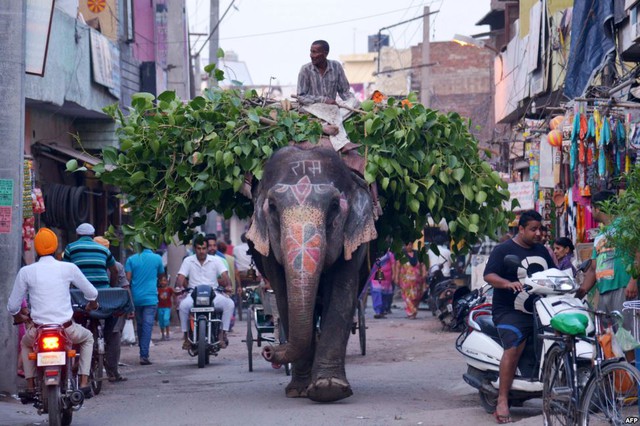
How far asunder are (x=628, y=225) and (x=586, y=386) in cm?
209

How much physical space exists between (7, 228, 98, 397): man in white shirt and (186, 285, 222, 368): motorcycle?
5.12 meters

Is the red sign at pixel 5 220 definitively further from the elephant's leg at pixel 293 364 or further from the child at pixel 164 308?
the child at pixel 164 308

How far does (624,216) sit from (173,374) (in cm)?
717

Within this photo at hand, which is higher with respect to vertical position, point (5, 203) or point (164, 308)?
point (5, 203)

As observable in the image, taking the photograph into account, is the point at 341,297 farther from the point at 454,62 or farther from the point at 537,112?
the point at 454,62

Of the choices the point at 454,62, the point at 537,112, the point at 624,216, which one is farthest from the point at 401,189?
the point at 454,62

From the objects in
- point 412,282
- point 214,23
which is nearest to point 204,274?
point 412,282

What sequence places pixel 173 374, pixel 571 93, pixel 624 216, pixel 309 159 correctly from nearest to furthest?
1. pixel 624 216
2. pixel 309 159
3. pixel 173 374
4. pixel 571 93

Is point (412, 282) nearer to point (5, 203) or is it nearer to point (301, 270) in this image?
point (5, 203)

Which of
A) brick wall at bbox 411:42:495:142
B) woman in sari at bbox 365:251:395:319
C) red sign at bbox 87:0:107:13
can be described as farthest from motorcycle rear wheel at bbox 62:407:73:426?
brick wall at bbox 411:42:495:142

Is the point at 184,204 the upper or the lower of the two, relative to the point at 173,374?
upper

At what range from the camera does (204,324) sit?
15.1 metres

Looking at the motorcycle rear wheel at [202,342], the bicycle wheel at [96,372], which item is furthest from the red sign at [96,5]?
the bicycle wheel at [96,372]

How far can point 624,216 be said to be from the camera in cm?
912
